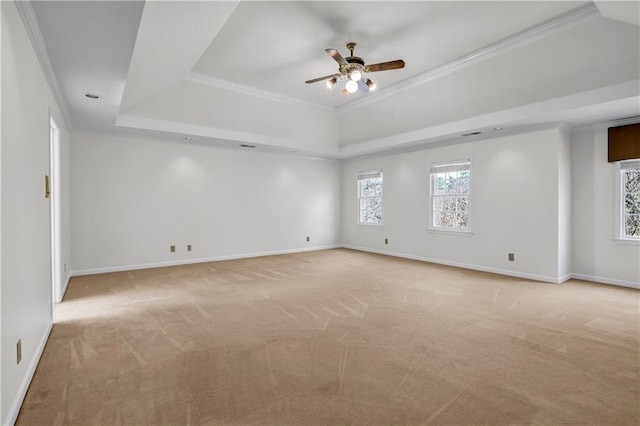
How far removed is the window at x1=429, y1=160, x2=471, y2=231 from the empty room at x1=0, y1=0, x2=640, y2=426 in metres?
0.04

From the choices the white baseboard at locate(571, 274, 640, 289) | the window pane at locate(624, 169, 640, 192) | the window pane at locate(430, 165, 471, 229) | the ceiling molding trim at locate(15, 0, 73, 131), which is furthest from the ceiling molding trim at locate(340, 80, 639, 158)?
the ceiling molding trim at locate(15, 0, 73, 131)

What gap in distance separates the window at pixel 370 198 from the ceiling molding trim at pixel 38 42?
20.0 ft

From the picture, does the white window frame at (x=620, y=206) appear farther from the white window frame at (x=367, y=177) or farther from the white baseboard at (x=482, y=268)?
the white window frame at (x=367, y=177)

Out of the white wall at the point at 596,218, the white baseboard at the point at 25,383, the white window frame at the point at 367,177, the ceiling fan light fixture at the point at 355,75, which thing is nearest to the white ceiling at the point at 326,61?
the ceiling fan light fixture at the point at 355,75

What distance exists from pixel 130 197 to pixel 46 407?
15.1ft

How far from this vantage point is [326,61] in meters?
4.89

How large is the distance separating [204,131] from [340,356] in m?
4.81

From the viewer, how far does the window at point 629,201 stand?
480 centimetres

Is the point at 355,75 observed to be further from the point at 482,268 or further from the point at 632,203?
the point at 632,203

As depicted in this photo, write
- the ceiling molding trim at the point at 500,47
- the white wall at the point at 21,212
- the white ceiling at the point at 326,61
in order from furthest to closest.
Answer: the ceiling molding trim at the point at 500,47 < the white ceiling at the point at 326,61 < the white wall at the point at 21,212

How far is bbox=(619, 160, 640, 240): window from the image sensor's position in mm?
4805

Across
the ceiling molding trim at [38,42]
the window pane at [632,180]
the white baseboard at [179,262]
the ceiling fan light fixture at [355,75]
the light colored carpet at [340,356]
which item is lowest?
the light colored carpet at [340,356]

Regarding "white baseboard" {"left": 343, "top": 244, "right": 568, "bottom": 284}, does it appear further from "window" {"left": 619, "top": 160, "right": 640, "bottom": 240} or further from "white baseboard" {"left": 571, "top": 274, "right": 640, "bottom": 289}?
"window" {"left": 619, "top": 160, "right": 640, "bottom": 240}

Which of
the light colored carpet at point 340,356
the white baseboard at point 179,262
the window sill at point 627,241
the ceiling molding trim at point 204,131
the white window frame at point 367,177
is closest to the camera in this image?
the light colored carpet at point 340,356
